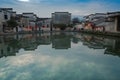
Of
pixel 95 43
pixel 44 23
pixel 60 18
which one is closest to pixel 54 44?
pixel 95 43

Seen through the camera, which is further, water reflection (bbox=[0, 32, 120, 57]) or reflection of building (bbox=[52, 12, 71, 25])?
reflection of building (bbox=[52, 12, 71, 25])

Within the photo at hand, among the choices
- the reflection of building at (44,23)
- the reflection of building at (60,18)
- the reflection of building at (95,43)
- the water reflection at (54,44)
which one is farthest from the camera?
the reflection of building at (60,18)

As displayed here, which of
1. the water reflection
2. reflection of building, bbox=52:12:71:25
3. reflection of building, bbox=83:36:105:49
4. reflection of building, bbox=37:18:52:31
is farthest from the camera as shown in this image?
reflection of building, bbox=52:12:71:25

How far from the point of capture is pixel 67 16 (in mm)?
67750

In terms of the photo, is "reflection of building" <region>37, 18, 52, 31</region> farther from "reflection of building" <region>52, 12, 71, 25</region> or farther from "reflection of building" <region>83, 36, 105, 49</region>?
"reflection of building" <region>83, 36, 105, 49</region>

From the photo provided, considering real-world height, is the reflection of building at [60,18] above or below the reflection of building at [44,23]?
above

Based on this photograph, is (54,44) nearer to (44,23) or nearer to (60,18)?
(44,23)

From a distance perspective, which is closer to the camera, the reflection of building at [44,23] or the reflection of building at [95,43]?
the reflection of building at [95,43]

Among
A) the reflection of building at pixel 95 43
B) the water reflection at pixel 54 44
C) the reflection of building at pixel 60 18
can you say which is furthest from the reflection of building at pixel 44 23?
the reflection of building at pixel 95 43

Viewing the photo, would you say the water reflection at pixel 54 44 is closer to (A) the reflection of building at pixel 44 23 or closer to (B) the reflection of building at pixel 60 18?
(A) the reflection of building at pixel 44 23

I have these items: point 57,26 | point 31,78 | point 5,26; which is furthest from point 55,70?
point 57,26

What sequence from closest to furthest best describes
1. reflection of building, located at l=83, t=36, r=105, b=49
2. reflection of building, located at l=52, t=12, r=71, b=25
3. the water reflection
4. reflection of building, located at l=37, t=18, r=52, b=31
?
the water reflection < reflection of building, located at l=83, t=36, r=105, b=49 < reflection of building, located at l=37, t=18, r=52, b=31 < reflection of building, located at l=52, t=12, r=71, b=25

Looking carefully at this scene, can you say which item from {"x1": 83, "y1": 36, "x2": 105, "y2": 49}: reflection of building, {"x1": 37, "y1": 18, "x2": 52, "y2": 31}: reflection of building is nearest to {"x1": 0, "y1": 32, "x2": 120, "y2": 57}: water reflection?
{"x1": 83, "y1": 36, "x2": 105, "y2": 49}: reflection of building

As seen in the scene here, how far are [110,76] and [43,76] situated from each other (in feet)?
6.95
